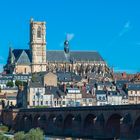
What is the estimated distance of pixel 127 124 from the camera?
73.4m

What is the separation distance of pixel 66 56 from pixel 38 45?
30.0ft

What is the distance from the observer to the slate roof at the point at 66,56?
553ft

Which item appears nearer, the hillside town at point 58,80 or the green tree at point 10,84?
the hillside town at point 58,80

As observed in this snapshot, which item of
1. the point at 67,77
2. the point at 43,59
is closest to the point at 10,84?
the point at 67,77

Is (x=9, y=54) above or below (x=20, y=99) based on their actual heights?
above

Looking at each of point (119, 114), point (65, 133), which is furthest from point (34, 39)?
point (119, 114)

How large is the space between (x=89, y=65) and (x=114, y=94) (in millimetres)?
42518

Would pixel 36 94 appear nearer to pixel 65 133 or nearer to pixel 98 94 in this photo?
pixel 98 94

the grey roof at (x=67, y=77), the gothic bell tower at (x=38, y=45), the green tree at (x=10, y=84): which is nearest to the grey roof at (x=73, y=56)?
the gothic bell tower at (x=38, y=45)

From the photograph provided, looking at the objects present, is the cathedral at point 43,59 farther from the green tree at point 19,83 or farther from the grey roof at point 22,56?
Answer: the green tree at point 19,83

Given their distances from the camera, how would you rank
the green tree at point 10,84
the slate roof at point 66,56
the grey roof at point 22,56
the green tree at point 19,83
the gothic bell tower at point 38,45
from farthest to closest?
the slate roof at point 66,56 < the grey roof at point 22,56 < the gothic bell tower at point 38,45 < the green tree at point 10,84 < the green tree at point 19,83

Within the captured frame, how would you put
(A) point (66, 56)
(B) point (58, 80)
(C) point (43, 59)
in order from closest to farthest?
(B) point (58, 80), (C) point (43, 59), (A) point (66, 56)

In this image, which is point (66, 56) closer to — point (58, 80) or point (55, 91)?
point (58, 80)

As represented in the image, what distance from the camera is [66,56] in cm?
17188
